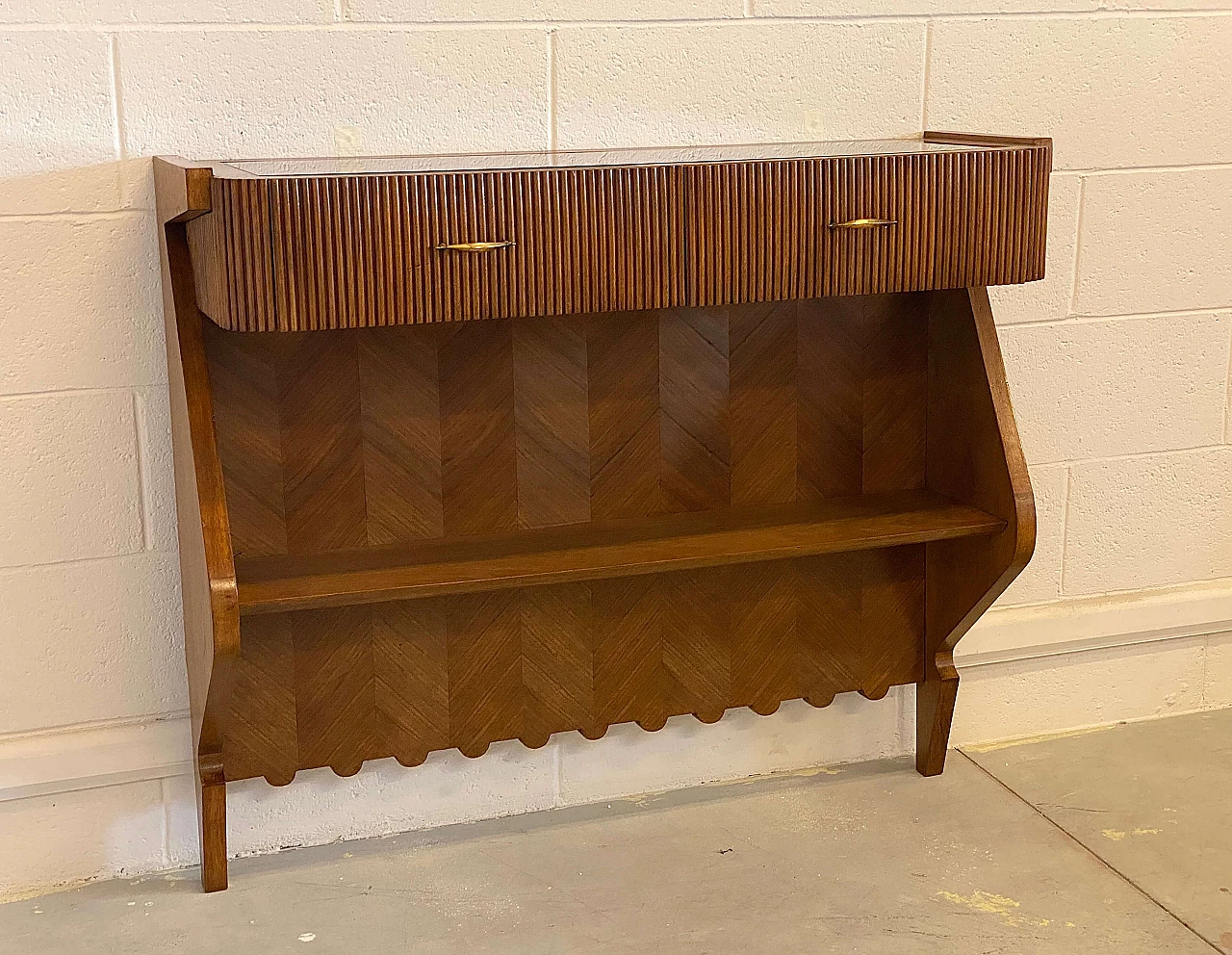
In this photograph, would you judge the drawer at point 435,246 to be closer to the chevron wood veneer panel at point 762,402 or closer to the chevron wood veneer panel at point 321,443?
the chevron wood veneer panel at point 321,443

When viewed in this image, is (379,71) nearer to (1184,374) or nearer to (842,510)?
(842,510)

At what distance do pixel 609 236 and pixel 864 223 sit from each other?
0.33 m

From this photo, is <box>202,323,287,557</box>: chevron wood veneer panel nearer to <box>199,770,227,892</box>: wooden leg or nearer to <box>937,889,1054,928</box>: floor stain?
<box>199,770,227,892</box>: wooden leg

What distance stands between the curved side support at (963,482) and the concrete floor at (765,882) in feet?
0.56

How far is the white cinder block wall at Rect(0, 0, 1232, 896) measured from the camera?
182 cm

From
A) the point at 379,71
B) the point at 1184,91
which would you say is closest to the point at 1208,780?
the point at 1184,91

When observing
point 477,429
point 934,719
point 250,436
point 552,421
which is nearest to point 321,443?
point 250,436

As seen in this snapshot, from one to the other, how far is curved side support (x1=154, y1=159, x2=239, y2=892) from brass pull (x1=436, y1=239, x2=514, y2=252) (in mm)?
258

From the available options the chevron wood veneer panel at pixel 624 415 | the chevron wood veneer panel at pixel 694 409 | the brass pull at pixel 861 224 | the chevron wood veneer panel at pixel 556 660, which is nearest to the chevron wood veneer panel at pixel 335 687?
the chevron wood veneer panel at pixel 556 660

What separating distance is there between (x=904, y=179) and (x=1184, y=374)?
3.01 ft

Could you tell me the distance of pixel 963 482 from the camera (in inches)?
83.0

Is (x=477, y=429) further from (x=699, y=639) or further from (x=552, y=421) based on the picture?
(x=699, y=639)

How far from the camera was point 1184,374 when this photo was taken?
2.38 meters

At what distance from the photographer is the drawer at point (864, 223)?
1.67 meters
